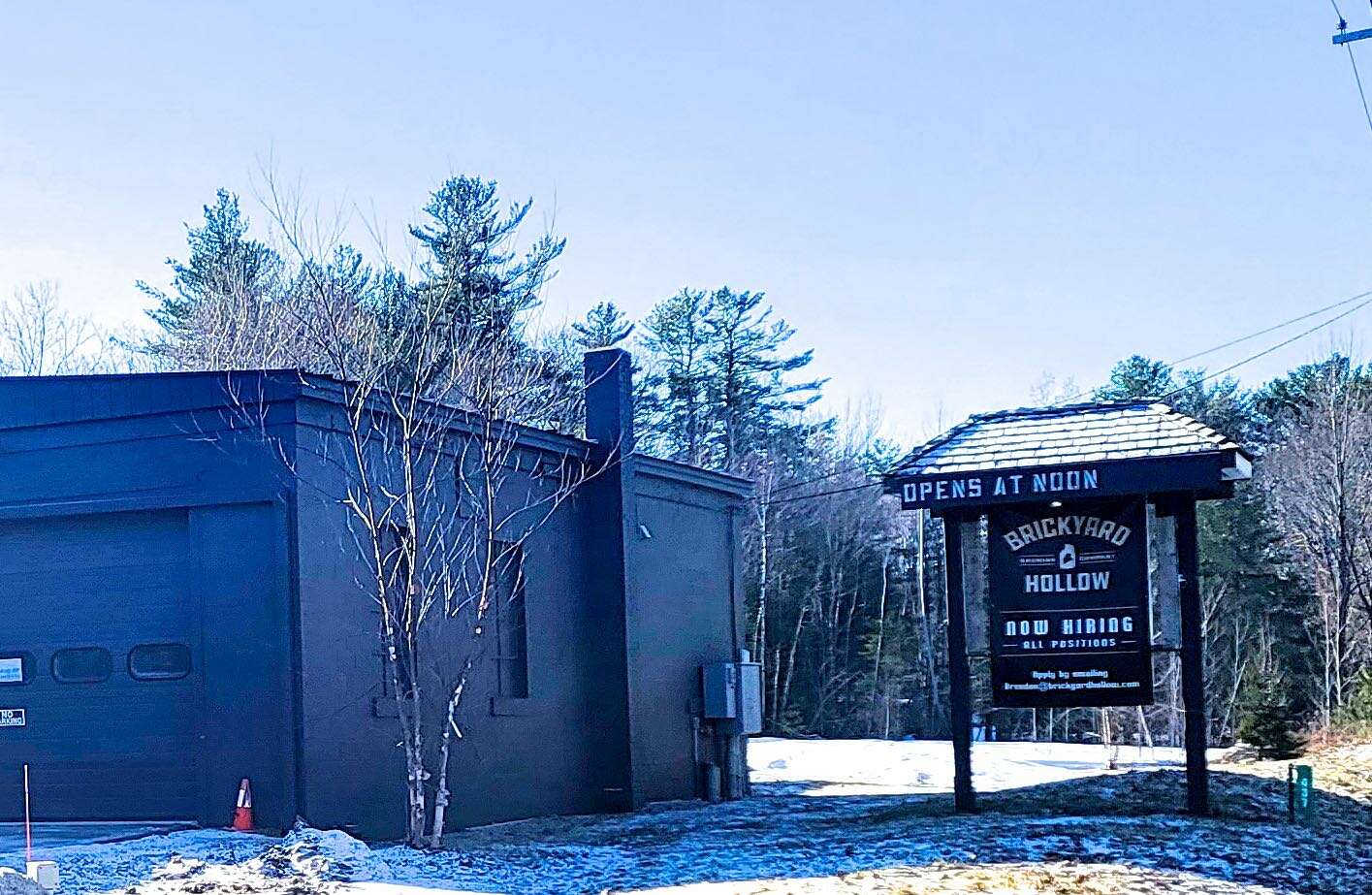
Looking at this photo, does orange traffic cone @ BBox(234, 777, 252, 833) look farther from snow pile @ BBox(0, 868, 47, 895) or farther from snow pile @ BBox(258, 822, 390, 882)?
snow pile @ BBox(0, 868, 47, 895)

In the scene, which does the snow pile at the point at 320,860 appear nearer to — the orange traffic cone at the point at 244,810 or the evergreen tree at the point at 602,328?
the orange traffic cone at the point at 244,810

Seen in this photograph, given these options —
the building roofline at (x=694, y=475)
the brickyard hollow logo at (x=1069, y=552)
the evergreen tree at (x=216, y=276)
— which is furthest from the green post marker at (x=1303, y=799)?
the evergreen tree at (x=216, y=276)

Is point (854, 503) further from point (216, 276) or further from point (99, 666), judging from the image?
point (99, 666)

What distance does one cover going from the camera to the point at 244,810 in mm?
12891


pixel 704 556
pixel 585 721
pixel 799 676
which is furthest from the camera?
pixel 799 676

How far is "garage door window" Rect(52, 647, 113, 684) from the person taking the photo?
14133mm

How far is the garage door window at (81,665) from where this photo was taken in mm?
14133

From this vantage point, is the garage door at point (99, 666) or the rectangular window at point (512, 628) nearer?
the garage door at point (99, 666)

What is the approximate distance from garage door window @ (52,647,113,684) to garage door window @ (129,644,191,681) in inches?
11.4

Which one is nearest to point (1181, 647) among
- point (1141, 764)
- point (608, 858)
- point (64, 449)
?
point (608, 858)

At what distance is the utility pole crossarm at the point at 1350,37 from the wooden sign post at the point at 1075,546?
3988mm

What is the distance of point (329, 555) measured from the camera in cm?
1358

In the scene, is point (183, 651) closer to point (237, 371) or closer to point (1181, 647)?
point (237, 371)

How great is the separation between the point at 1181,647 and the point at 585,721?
7412 millimetres
